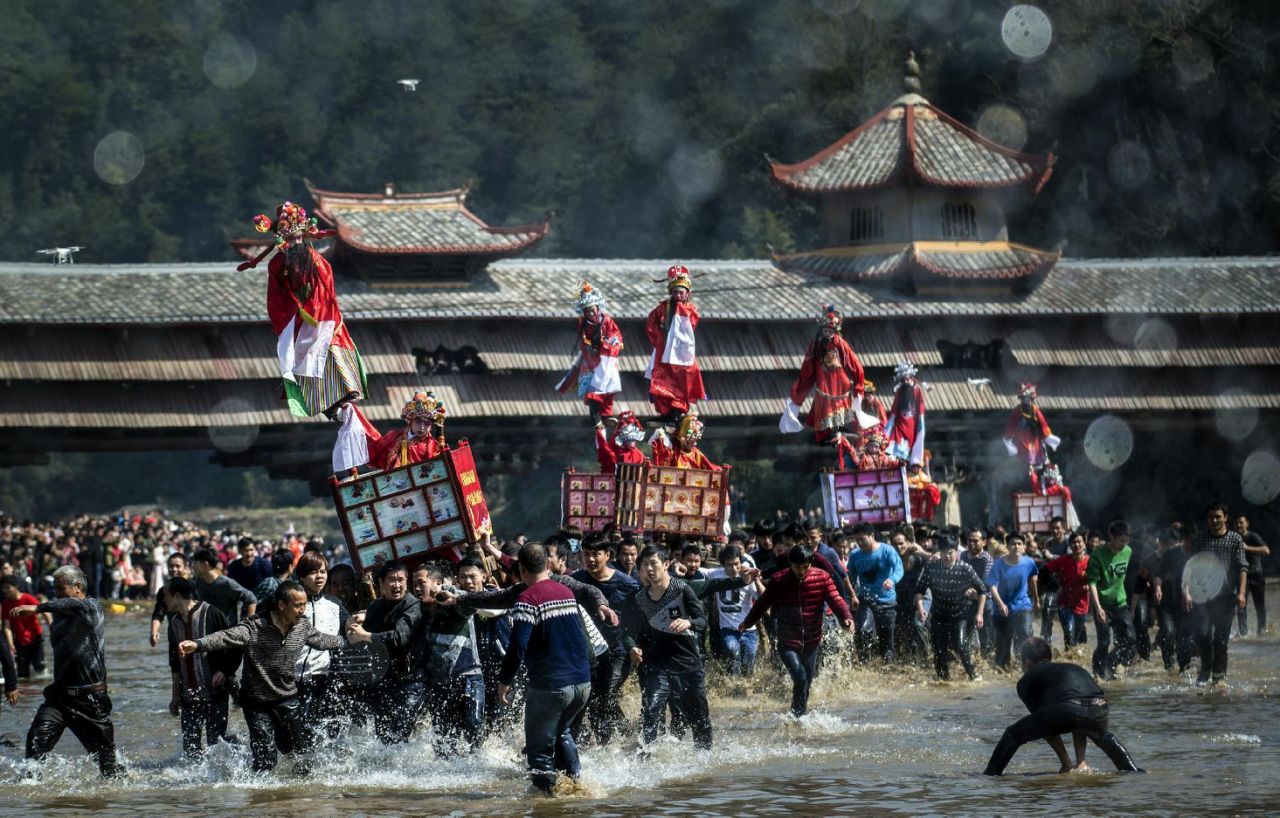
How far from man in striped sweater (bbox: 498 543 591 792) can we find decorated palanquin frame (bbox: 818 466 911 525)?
10238mm

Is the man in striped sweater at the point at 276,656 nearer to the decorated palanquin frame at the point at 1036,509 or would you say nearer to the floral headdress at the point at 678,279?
the floral headdress at the point at 678,279

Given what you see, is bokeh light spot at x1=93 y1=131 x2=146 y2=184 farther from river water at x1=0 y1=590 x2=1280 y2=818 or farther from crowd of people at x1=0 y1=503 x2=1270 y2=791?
river water at x1=0 y1=590 x2=1280 y2=818

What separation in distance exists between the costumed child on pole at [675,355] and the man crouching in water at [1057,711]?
25.4 feet

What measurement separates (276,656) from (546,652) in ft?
5.83

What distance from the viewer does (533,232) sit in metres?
37.8

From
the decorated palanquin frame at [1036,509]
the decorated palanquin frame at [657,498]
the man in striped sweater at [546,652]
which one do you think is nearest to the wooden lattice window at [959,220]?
the decorated palanquin frame at [1036,509]

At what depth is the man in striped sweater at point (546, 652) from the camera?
1080 cm

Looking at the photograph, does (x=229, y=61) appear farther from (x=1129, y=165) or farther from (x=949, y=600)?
(x=949, y=600)

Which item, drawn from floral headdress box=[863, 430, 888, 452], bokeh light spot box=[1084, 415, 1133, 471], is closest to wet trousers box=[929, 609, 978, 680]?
floral headdress box=[863, 430, 888, 452]

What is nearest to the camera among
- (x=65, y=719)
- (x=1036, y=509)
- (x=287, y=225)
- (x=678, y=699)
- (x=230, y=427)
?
(x=65, y=719)

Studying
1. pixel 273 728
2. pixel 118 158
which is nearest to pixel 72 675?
pixel 273 728

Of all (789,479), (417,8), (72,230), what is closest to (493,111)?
(417,8)

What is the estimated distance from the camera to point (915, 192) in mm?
42812

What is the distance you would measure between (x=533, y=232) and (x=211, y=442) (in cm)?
755
